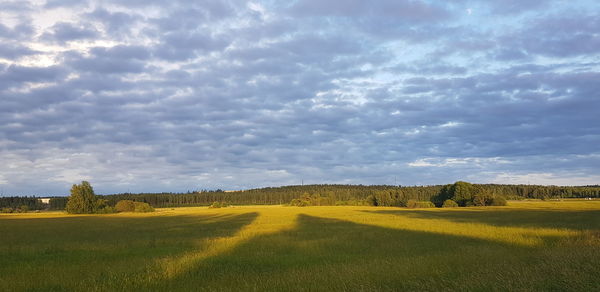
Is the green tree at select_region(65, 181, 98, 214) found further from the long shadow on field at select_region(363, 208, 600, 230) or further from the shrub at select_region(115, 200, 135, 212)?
the long shadow on field at select_region(363, 208, 600, 230)

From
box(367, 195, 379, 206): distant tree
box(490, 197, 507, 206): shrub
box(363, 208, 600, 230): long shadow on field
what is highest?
box(363, 208, 600, 230): long shadow on field

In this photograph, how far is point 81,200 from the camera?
4156 inches

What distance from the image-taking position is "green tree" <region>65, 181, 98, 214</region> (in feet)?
346

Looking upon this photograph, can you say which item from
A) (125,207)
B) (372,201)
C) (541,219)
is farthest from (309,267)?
(372,201)

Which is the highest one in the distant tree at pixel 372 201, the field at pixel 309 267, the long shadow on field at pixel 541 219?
the field at pixel 309 267

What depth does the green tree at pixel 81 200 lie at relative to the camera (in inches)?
4151

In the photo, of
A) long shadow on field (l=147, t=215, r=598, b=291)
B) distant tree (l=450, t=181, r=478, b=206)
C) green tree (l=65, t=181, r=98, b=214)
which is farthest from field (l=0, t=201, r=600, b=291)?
green tree (l=65, t=181, r=98, b=214)

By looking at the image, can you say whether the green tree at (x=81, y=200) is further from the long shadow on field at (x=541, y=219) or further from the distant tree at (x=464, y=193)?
the distant tree at (x=464, y=193)

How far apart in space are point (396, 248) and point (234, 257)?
26.6ft

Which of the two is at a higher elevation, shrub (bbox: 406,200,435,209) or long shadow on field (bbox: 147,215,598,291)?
long shadow on field (bbox: 147,215,598,291)

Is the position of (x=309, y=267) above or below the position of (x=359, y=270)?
below

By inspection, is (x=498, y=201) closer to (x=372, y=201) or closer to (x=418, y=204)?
(x=418, y=204)

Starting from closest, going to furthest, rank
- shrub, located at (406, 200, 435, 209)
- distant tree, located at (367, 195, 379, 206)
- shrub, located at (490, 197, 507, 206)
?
shrub, located at (490, 197, 507, 206), shrub, located at (406, 200, 435, 209), distant tree, located at (367, 195, 379, 206)

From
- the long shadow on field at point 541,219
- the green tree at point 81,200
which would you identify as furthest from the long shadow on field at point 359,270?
the green tree at point 81,200
